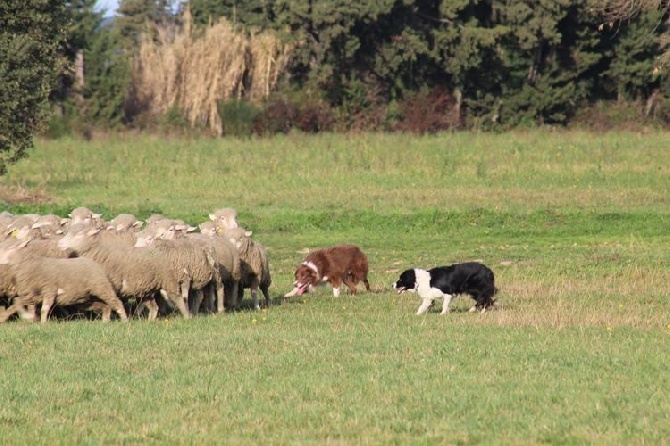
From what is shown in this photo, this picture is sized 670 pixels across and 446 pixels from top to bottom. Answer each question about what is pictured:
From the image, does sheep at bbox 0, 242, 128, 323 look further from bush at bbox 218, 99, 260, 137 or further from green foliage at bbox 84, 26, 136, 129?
green foliage at bbox 84, 26, 136, 129

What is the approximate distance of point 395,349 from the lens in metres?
12.7

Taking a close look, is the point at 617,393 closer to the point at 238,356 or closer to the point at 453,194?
the point at 238,356

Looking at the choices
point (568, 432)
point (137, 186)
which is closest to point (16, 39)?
point (137, 186)

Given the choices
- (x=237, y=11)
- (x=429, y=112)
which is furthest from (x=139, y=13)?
(x=429, y=112)

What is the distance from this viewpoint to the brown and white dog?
61.7ft

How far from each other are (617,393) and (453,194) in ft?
79.4

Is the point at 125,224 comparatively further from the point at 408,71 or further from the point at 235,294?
the point at 408,71

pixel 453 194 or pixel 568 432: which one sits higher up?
pixel 568 432

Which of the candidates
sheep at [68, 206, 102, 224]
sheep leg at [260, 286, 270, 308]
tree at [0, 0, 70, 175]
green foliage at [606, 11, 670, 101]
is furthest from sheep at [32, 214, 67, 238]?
green foliage at [606, 11, 670, 101]

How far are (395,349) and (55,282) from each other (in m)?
4.84

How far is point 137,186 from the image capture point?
37.2m

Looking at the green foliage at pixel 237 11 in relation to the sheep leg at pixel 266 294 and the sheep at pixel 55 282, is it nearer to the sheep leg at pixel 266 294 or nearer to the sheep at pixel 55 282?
the sheep leg at pixel 266 294

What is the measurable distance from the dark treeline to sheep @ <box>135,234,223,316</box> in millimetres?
37585

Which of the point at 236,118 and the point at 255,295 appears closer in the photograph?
the point at 255,295
